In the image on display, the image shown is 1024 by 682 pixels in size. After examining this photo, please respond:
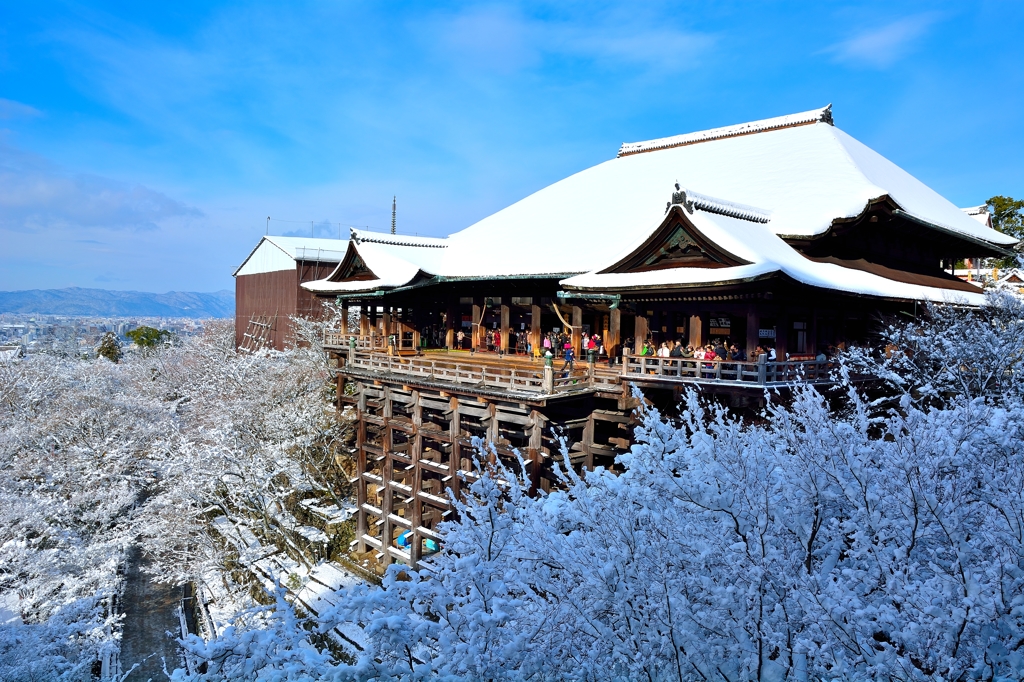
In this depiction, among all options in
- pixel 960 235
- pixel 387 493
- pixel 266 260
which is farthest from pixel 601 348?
pixel 266 260

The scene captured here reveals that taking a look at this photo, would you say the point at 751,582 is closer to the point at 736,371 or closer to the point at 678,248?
the point at 736,371

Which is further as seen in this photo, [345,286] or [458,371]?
[345,286]

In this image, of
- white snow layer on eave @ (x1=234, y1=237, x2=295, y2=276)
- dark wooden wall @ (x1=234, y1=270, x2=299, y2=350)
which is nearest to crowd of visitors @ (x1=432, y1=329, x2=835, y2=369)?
dark wooden wall @ (x1=234, y1=270, x2=299, y2=350)

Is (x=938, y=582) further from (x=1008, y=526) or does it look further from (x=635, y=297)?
(x=635, y=297)

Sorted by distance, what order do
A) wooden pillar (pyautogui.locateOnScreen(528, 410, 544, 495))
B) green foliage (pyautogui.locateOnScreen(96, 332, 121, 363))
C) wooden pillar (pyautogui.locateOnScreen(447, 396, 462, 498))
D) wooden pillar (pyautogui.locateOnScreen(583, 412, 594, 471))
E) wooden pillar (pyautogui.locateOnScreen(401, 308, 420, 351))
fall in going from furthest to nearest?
1. green foliage (pyautogui.locateOnScreen(96, 332, 121, 363))
2. wooden pillar (pyautogui.locateOnScreen(401, 308, 420, 351))
3. wooden pillar (pyautogui.locateOnScreen(447, 396, 462, 498))
4. wooden pillar (pyautogui.locateOnScreen(583, 412, 594, 471))
5. wooden pillar (pyautogui.locateOnScreen(528, 410, 544, 495))

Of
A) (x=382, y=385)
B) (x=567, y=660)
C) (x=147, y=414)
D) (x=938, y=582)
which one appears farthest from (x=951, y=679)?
(x=147, y=414)

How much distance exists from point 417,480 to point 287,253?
85.6 feet

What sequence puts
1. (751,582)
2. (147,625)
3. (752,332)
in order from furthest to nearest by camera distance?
1. (147,625)
2. (752,332)
3. (751,582)

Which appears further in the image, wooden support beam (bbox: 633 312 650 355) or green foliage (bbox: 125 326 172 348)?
green foliage (bbox: 125 326 172 348)

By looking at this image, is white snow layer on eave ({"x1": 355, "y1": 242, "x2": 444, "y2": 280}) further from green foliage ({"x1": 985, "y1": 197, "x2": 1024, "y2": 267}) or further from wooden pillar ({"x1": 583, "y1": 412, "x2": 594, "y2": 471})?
green foliage ({"x1": 985, "y1": 197, "x2": 1024, "y2": 267})

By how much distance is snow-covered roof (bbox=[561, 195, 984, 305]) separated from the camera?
51.8 ft

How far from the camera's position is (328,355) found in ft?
105

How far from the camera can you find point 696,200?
59.6ft

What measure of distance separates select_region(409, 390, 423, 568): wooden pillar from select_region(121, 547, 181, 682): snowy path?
8423 mm
